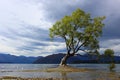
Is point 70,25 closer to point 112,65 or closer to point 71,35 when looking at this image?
point 71,35

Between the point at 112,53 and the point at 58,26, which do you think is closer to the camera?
the point at 112,53

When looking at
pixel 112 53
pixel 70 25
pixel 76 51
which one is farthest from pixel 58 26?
pixel 112 53

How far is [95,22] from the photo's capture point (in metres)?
79.8

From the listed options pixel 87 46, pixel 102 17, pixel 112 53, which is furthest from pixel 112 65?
pixel 102 17

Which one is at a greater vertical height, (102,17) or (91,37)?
(102,17)

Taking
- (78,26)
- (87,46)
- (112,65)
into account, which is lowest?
(112,65)

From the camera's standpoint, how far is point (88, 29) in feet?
258

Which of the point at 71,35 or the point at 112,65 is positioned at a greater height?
the point at 71,35

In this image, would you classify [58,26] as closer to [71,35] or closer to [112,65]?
[71,35]

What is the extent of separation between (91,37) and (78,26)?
4.89 m

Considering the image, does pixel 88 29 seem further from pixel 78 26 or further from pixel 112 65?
pixel 112 65

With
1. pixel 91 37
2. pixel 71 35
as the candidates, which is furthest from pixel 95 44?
pixel 71 35

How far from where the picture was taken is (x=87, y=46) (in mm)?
80312

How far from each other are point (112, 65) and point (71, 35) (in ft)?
47.2
